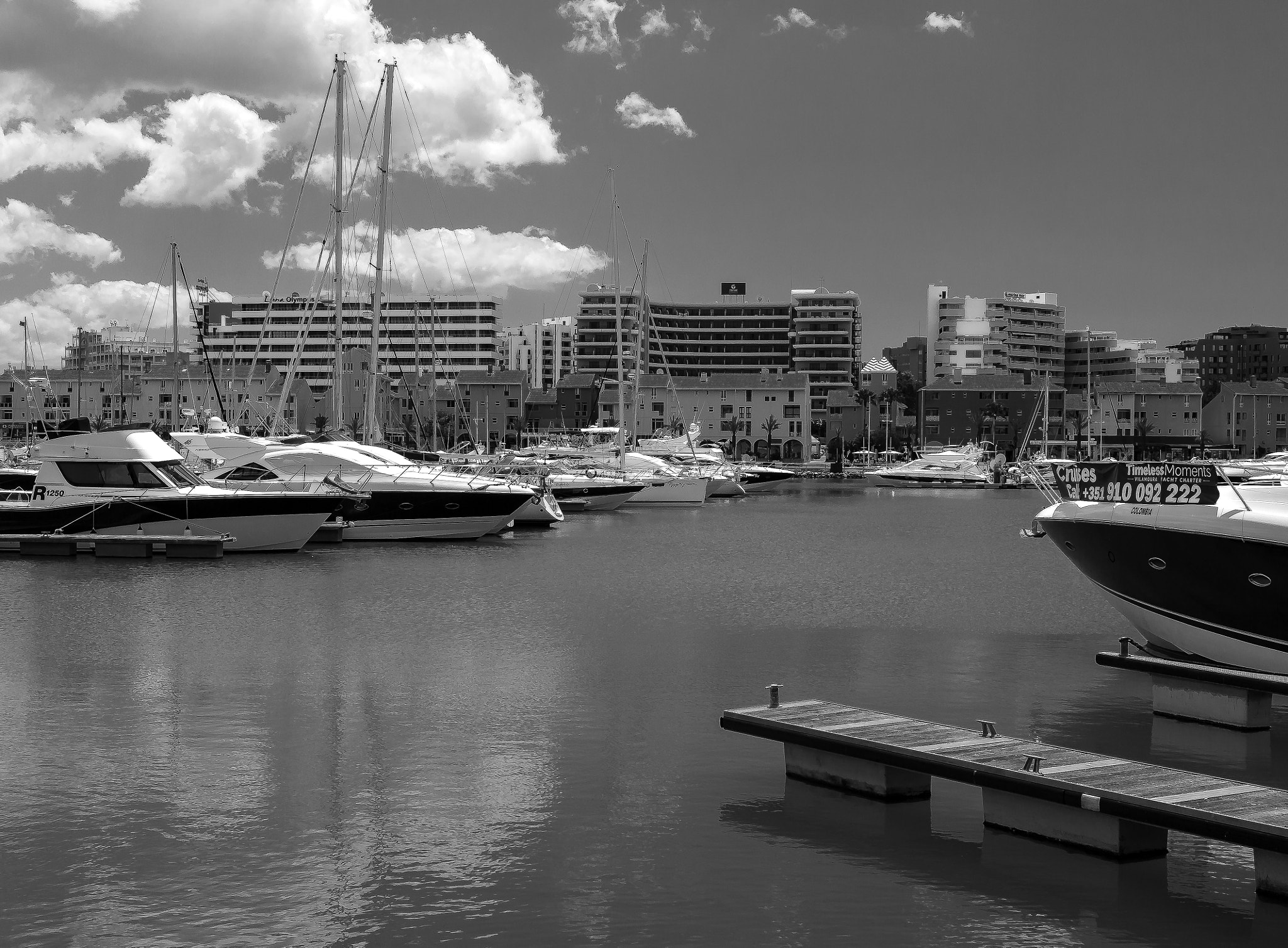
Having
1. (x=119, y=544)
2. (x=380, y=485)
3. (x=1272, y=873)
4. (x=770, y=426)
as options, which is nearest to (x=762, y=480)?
(x=770, y=426)

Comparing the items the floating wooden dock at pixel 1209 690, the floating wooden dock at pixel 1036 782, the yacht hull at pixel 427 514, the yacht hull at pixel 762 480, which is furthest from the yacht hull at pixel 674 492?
the floating wooden dock at pixel 1036 782

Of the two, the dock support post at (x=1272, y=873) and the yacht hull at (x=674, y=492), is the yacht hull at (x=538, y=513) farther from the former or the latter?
the dock support post at (x=1272, y=873)

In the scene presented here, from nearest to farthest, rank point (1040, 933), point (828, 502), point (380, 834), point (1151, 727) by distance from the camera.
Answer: point (1040, 933) < point (380, 834) < point (1151, 727) < point (828, 502)

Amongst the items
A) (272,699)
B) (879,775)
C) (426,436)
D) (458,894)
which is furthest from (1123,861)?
(426,436)

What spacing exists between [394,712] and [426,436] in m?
158

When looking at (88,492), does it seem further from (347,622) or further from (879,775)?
(879,775)

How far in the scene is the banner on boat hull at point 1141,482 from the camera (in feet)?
72.0

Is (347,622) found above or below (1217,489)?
below

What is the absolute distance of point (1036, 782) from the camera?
13.9 m

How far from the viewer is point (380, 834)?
15.0m

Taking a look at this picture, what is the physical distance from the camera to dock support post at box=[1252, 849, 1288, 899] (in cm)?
1282

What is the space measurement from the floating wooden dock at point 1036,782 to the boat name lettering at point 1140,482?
8.00m

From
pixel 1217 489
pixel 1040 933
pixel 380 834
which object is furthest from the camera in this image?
pixel 1217 489

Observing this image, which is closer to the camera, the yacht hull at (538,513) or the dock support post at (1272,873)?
the dock support post at (1272,873)
